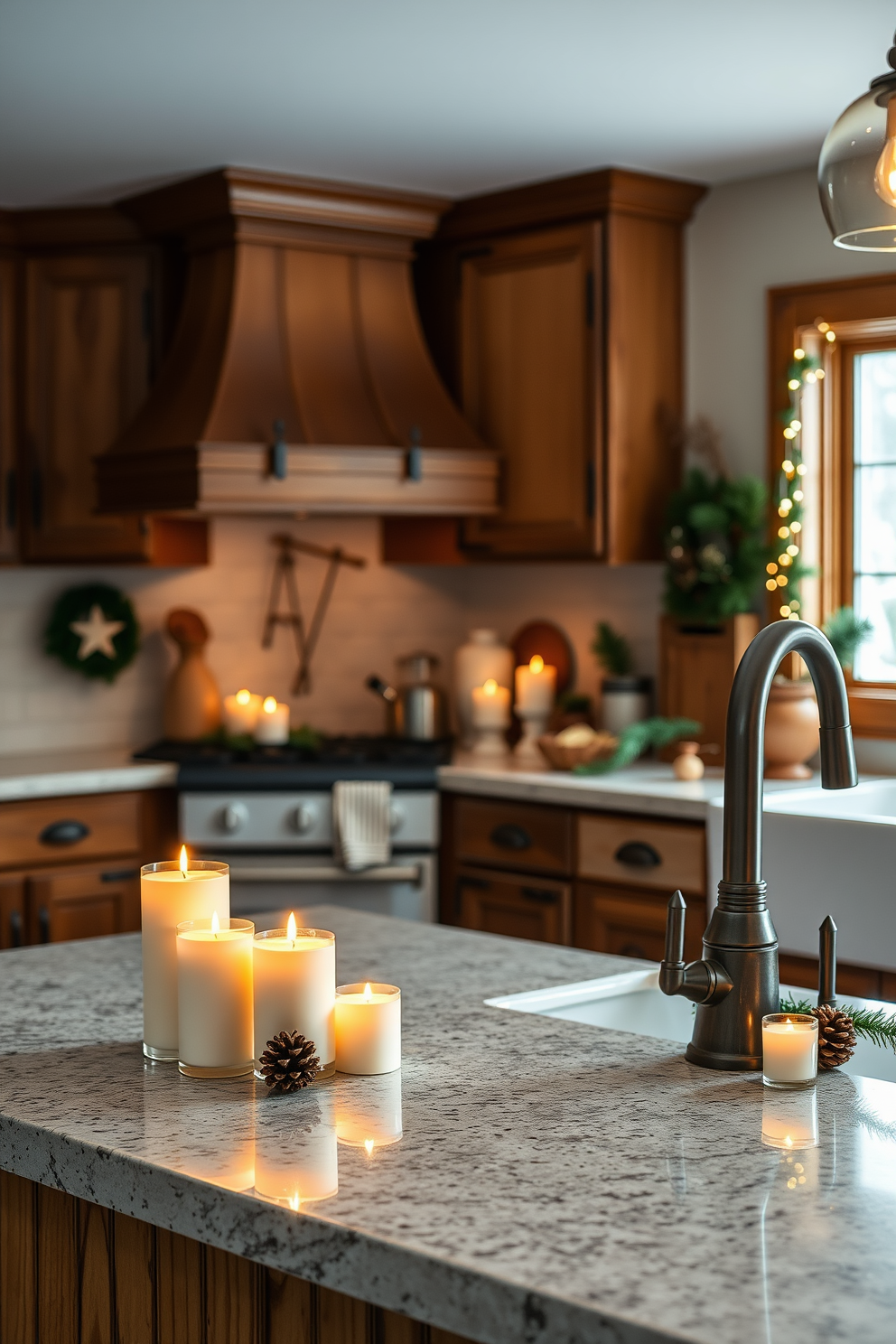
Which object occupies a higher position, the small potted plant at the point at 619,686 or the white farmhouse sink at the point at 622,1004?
the small potted plant at the point at 619,686

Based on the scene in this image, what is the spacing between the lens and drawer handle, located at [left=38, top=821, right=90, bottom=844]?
3.92 meters

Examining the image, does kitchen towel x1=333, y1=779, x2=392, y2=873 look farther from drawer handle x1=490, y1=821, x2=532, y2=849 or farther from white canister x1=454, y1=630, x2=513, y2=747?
white canister x1=454, y1=630, x2=513, y2=747

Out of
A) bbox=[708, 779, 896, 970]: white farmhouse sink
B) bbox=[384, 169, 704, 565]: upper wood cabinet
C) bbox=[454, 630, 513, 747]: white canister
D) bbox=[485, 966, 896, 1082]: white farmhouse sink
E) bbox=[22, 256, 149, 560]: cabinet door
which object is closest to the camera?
bbox=[485, 966, 896, 1082]: white farmhouse sink

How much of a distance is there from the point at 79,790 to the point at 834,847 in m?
1.90

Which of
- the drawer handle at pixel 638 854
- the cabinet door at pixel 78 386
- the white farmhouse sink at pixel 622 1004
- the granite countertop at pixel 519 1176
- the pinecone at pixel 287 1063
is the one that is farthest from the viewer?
the cabinet door at pixel 78 386

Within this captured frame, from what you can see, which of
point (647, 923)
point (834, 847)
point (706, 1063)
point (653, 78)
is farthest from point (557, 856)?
point (706, 1063)

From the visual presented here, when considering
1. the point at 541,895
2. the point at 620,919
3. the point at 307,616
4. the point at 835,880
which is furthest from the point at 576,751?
the point at 307,616

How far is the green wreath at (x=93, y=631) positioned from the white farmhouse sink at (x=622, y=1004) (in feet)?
9.33

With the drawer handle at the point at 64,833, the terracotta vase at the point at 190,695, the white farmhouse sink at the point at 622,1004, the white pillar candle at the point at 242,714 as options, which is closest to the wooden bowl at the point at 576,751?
the white pillar candle at the point at 242,714

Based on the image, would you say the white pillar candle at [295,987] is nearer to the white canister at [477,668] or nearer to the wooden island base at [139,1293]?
the wooden island base at [139,1293]

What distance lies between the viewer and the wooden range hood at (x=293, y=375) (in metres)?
4.02

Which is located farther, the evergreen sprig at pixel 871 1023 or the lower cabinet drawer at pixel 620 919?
the lower cabinet drawer at pixel 620 919

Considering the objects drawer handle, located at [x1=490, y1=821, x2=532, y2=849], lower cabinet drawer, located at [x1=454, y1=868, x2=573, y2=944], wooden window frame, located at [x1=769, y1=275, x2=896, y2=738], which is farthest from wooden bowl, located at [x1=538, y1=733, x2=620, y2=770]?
wooden window frame, located at [x1=769, y1=275, x2=896, y2=738]

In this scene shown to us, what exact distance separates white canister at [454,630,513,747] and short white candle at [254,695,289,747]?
555mm
